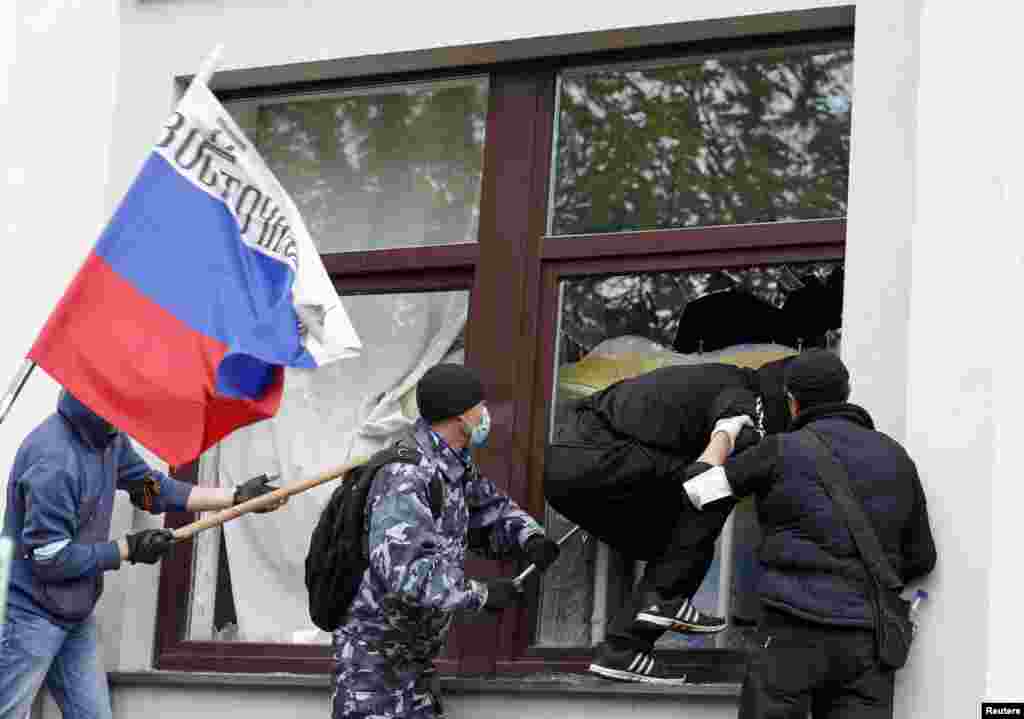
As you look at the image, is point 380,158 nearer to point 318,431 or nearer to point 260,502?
point 318,431

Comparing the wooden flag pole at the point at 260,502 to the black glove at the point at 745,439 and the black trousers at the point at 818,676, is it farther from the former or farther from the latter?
the black trousers at the point at 818,676

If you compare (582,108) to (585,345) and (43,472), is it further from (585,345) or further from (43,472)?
(43,472)

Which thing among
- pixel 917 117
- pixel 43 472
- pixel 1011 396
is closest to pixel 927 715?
pixel 1011 396

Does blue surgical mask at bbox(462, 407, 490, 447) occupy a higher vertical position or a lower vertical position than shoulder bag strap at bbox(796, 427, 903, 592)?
higher

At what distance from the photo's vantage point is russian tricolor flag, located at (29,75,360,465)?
7828mm

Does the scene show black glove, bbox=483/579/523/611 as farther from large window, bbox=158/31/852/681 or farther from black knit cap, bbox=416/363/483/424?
large window, bbox=158/31/852/681

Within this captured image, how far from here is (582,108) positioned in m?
9.16

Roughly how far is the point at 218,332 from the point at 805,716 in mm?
2513

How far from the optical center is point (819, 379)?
7.37 meters

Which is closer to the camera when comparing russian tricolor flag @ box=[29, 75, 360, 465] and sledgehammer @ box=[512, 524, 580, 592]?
russian tricolor flag @ box=[29, 75, 360, 465]

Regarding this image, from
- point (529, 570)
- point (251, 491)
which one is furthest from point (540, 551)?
point (251, 491)

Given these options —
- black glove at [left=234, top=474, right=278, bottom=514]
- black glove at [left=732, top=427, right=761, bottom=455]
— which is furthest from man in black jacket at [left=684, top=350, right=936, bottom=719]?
black glove at [left=234, top=474, right=278, bottom=514]

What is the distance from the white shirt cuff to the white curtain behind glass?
204 centimetres

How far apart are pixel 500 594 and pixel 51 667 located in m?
1.92
